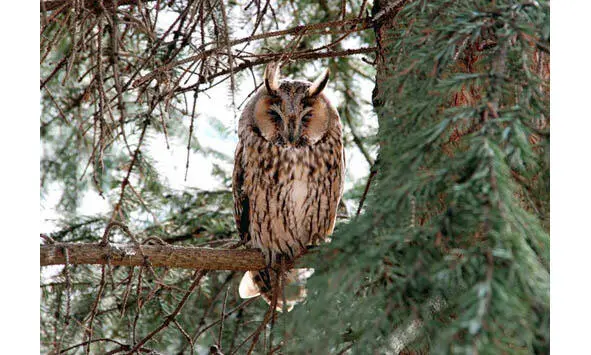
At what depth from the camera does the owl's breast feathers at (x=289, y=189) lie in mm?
2059

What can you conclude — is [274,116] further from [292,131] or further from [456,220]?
[456,220]

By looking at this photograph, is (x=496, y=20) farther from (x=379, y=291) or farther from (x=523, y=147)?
(x=379, y=291)

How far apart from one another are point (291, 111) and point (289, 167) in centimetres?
17

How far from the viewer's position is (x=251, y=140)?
6.98 feet

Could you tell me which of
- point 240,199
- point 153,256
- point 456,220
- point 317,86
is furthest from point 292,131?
point 456,220

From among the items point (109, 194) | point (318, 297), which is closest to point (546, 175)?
point (318, 297)

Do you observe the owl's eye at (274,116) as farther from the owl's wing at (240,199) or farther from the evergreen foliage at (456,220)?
the evergreen foliage at (456,220)

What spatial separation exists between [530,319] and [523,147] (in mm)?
214

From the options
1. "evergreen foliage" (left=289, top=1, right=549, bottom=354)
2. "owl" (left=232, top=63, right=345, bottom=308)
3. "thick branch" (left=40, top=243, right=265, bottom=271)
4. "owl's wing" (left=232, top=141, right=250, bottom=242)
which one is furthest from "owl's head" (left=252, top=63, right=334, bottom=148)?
"evergreen foliage" (left=289, top=1, right=549, bottom=354)

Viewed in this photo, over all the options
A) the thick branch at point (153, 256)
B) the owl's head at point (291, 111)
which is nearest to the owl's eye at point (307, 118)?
the owl's head at point (291, 111)

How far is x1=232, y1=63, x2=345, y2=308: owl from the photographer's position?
2.05 m

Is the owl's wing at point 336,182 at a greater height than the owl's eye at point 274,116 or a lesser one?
lesser

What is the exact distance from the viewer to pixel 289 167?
80.6 inches

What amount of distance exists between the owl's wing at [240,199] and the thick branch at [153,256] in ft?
1.19
